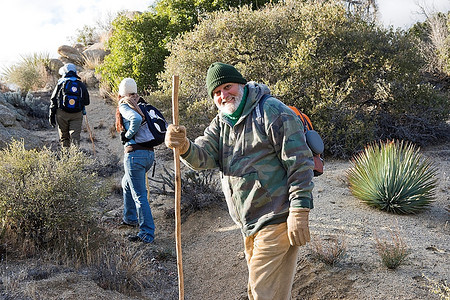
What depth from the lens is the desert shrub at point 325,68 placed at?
30.8ft

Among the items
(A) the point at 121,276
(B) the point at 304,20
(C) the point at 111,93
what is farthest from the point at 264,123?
(C) the point at 111,93

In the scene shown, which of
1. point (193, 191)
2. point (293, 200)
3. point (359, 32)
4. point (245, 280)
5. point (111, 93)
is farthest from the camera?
point (111, 93)

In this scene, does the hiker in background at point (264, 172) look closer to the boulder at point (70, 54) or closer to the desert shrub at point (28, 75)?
the desert shrub at point (28, 75)

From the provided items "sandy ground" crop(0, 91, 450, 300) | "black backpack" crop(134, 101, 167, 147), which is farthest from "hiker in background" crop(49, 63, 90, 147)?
"black backpack" crop(134, 101, 167, 147)

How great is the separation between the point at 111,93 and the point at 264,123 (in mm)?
13286

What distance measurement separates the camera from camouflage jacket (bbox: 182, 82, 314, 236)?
282cm

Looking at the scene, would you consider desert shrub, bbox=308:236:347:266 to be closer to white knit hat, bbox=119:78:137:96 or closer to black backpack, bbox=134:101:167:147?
black backpack, bbox=134:101:167:147

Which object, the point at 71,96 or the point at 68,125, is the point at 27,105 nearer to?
the point at 68,125

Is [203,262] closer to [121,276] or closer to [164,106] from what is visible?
[121,276]

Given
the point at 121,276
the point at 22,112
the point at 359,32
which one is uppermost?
the point at 359,32

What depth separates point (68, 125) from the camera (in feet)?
29.3

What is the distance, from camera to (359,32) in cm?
1025

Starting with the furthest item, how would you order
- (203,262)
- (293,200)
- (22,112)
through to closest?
(22,112) → (203,262) → (293,200)

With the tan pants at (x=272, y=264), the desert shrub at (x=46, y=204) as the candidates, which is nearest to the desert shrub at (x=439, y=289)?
the tan pants at (x=272, y=264)
